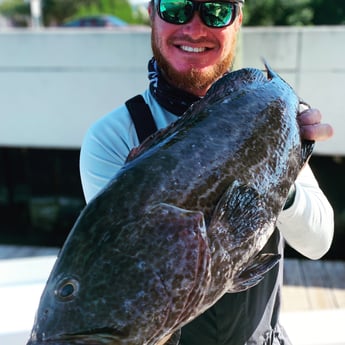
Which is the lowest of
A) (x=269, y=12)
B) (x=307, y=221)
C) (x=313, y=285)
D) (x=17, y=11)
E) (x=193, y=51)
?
(x=17, y=11)

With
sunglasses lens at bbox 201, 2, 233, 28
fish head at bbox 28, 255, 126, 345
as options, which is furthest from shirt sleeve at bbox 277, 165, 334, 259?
fish head at bbox 28, 255, 126, 345

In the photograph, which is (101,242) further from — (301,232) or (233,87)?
(301,232)

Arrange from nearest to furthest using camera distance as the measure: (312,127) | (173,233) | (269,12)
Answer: (173,233), (312,127), (269,12)

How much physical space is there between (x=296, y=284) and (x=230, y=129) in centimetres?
487

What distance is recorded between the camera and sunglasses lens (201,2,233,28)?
1.91 m

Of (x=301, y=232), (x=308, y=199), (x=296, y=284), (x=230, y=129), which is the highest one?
(x=230, y=129)

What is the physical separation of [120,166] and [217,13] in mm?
692

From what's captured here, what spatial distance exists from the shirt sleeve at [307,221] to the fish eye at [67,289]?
0.87 m

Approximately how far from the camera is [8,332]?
299cm

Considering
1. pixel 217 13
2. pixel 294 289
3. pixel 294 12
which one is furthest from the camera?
pixel 294 12

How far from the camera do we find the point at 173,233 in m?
1.32

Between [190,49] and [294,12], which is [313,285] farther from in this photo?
[294,12]

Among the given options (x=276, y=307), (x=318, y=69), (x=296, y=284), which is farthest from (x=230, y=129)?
(x=318, y=69)

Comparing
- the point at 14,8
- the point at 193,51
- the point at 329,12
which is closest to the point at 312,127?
the point at 193,51
